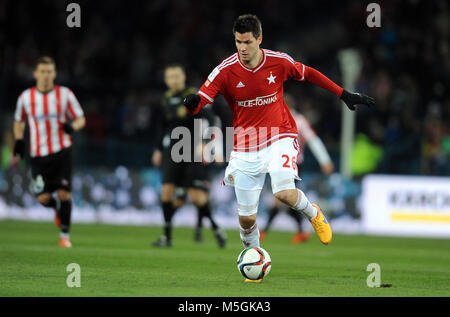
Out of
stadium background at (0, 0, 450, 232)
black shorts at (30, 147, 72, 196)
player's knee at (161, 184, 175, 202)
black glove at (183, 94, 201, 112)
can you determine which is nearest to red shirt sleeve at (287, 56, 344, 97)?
black glove at (183, 94, 201, 112)

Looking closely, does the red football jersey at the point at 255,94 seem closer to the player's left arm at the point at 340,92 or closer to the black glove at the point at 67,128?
the player's left arm at the point at 340,92

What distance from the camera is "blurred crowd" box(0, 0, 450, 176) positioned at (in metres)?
18.7

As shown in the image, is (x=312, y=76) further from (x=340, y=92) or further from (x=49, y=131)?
(x=49, y=131)

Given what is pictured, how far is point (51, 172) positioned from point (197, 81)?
36.5 ft

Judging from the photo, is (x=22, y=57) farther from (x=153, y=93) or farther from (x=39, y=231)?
(x=39, y=231)

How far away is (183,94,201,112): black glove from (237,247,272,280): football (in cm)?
134

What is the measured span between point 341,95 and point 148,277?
2436 mm

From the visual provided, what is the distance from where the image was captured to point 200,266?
855 centimetres

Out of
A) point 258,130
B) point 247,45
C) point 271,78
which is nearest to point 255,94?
point 271,78

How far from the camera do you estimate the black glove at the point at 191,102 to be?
704cm

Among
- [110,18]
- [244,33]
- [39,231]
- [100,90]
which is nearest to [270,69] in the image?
[244,33]

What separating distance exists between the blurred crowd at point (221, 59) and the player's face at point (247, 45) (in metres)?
10.9

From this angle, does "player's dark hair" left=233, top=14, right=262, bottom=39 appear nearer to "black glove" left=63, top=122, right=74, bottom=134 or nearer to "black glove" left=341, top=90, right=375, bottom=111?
"black glove" left=341, top=90, right=375, bottom=111

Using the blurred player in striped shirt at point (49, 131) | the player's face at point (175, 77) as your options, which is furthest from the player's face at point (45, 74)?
the player's face at point (175, 77)
